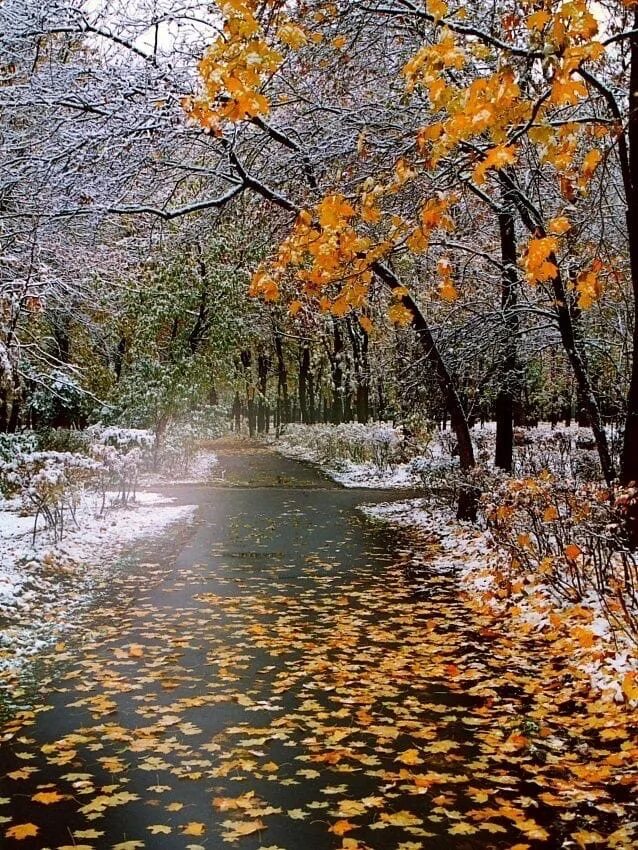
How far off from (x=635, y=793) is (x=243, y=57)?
14.4 ft

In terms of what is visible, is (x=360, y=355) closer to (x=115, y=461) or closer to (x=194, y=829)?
(x=115, y=461)

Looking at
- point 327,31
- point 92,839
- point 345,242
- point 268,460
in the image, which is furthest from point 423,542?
point 268,460

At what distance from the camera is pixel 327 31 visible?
8.16m

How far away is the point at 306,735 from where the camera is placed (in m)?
5.32

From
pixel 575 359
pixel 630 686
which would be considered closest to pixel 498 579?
pixel 575 359

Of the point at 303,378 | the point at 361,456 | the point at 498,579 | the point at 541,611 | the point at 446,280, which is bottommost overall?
the point at 541,611

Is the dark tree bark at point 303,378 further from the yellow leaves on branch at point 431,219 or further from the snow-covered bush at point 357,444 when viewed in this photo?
the yellow leaves on branch at point 431,219

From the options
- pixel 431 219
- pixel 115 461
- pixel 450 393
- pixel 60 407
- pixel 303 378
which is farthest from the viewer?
pixel 303 378

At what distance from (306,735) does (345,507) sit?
13.0 m

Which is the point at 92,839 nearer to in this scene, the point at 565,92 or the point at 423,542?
the point at 565,92

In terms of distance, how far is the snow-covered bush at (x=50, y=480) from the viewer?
11.8 metres

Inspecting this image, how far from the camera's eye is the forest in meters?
4.39

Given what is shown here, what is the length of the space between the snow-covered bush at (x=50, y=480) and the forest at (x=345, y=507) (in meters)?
0.06

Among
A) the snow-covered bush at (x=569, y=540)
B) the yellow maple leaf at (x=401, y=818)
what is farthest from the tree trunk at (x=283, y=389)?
the yellow maple leaf at (x=401, y=818)
